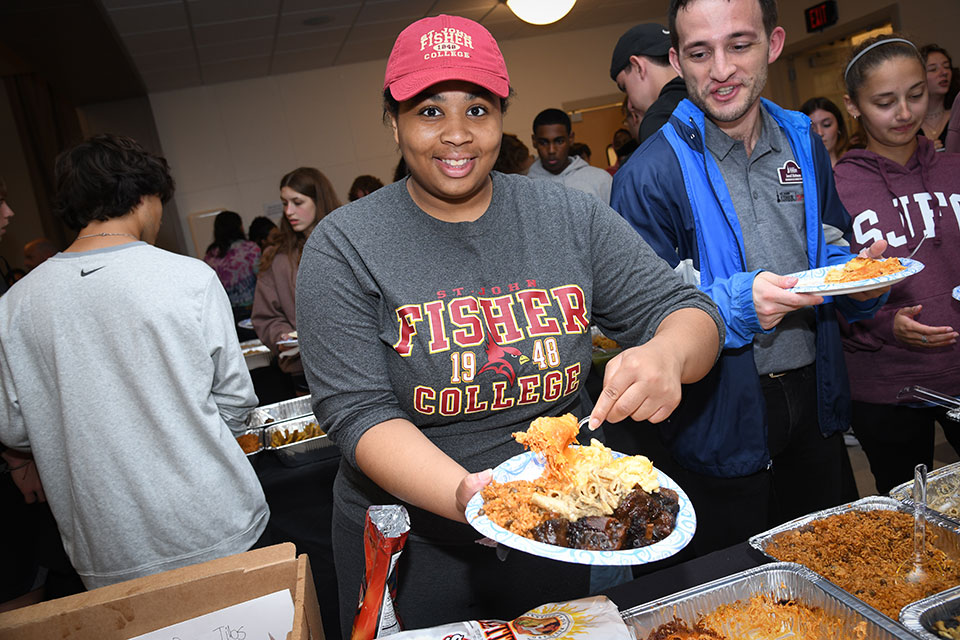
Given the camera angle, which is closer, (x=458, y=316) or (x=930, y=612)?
(x=930, y=612)

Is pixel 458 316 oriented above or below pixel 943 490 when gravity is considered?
above

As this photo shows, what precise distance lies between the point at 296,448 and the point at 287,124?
6.46 m

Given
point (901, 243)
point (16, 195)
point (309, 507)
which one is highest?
point (16, 195)

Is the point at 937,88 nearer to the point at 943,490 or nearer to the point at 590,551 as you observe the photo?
the point at 943,490

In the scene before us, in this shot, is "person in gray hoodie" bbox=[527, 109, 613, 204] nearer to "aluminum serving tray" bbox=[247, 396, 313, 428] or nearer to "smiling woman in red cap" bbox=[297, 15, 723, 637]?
"aluminum serving tray" bbox=[247, 396, 313, 428]

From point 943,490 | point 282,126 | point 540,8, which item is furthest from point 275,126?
point 943,490

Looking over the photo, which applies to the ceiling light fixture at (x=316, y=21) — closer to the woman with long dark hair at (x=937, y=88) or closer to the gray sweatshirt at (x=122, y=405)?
the woman with long dark hair at (x=937, y=88)

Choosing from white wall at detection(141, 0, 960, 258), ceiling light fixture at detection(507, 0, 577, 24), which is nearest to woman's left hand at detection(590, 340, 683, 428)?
ceiling light fixture at detection(507, 0, 577, 24)

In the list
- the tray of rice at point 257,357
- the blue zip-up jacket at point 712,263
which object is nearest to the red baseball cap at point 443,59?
the blue zip-up jacket at point 712,263

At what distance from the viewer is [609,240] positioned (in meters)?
1.37

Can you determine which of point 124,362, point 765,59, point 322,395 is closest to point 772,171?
point 765,59

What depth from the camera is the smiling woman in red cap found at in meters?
1.18

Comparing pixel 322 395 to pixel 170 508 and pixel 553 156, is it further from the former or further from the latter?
pixel 553 156

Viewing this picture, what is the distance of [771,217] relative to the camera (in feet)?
5.92
